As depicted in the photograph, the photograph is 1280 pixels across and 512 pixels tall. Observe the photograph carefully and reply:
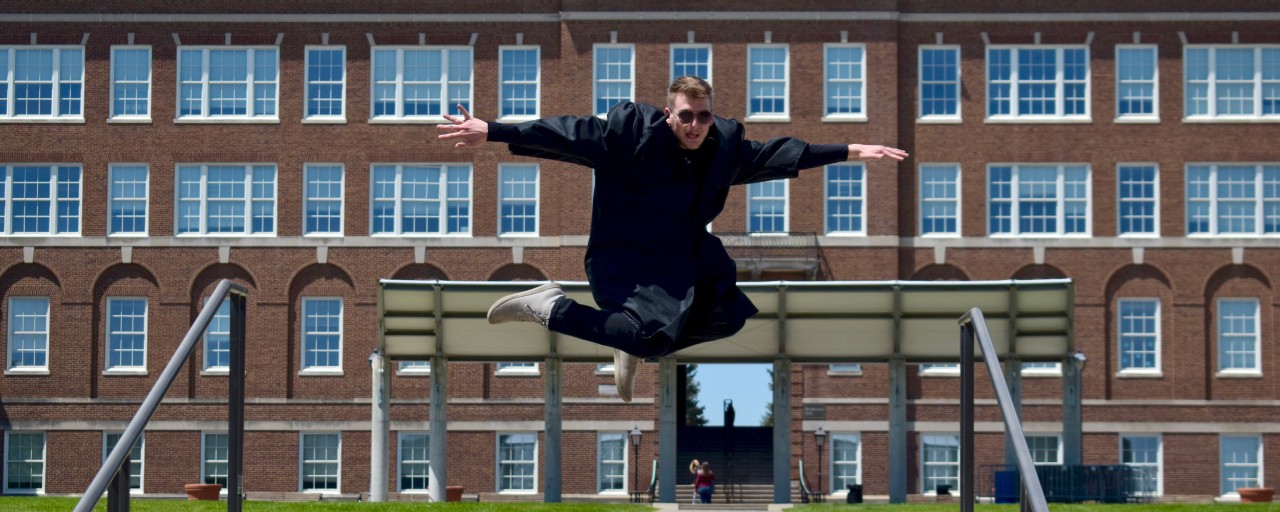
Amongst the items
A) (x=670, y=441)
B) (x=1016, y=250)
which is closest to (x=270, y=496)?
(x=670, y=441)

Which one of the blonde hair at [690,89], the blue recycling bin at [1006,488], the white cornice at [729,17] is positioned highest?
Answer: the white cornice at [729,17]

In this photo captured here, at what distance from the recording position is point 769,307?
3344cm

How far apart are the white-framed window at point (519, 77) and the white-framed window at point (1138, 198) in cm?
1573

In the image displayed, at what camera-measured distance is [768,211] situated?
47812mm

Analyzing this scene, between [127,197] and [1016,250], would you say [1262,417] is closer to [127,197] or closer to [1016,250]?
[1016,250]

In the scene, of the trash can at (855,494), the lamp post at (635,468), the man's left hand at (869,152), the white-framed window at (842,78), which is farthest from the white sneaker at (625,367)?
the white-framed window at (842,78)

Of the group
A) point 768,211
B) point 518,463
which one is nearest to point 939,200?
point 768,211

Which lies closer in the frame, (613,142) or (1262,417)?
(613,142)

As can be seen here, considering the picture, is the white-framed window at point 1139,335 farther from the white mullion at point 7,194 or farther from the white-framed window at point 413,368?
the white mullion at point 7,194

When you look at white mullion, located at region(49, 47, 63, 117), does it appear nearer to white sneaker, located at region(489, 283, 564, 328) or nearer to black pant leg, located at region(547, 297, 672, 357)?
white sneaker, located at region(489, 283, 564, 328)

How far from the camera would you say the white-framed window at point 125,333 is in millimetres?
48688

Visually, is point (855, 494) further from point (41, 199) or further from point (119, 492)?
point (119, 492)

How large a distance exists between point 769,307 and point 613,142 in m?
25.4

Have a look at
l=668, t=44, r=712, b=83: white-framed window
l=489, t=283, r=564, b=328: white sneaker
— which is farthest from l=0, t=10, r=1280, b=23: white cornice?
l=489, t=283, r=564, b=328: white sneaker
